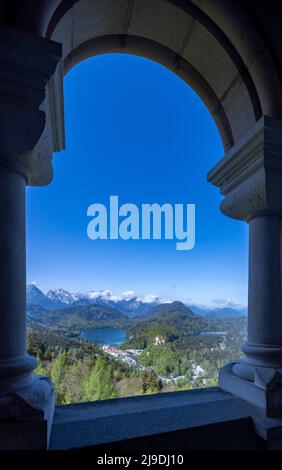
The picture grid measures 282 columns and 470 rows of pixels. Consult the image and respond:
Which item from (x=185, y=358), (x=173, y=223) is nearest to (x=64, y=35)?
(x=185, y=358)

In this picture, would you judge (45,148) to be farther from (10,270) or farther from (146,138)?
(146,138)

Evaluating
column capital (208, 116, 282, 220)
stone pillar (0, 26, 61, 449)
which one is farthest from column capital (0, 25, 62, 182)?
column capital (208, 116, 282, 220)

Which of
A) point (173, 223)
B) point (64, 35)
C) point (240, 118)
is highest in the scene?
point (64, 35)

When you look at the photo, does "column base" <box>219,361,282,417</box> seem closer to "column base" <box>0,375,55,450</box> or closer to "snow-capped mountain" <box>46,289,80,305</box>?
"column base" <box>0,375,55,450</box>

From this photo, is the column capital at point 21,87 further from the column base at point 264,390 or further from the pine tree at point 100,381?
the pine tree at point 100,381

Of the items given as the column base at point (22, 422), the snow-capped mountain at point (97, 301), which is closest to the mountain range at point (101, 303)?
the snow-capped mountain at point (97, 301)
